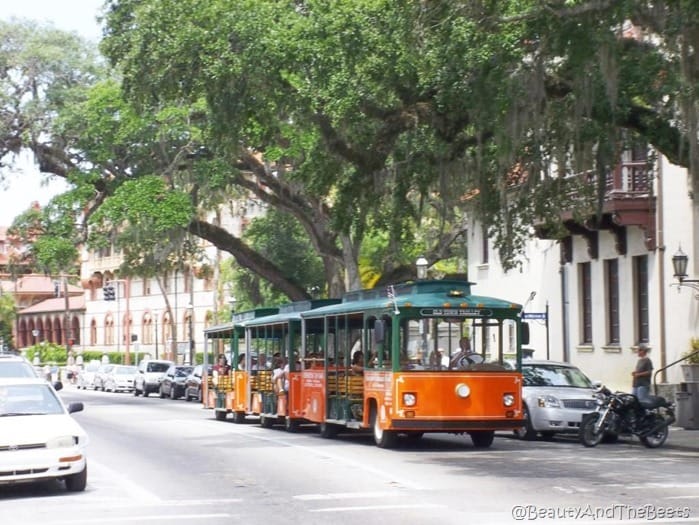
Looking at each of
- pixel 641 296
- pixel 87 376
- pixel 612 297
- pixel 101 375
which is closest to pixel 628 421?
pixel 641 296

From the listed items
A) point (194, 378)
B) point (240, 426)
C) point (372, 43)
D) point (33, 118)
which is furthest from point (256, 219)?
point (372, 43)

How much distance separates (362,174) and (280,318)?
257 inches

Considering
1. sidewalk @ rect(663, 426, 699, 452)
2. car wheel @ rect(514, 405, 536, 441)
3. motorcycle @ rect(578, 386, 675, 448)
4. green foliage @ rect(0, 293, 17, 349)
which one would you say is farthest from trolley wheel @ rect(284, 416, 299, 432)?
green foliage @ rect(0, 293, 17, 349)

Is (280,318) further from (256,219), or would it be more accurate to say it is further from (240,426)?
(256,219)

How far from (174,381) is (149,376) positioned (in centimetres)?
544

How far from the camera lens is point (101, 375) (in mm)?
77062

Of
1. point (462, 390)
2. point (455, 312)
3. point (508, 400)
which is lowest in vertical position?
point (508, 400)

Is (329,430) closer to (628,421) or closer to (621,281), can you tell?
(628,421)

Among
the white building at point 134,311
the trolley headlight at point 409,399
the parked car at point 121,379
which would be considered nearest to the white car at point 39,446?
the trolley headlight at point 409,399

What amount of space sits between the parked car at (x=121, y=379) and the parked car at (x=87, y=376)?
500 centimetres

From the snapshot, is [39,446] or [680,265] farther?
[680,265]

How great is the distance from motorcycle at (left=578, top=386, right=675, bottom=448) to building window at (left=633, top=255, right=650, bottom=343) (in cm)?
1175

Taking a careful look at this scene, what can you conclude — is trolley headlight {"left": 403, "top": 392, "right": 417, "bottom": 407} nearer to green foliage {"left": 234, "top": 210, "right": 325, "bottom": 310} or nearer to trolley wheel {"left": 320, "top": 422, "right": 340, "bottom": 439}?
trolley wheel {"left": 320, "top": 422, "right": 340, "bottom": 439}

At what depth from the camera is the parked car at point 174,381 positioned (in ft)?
194
